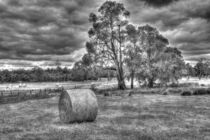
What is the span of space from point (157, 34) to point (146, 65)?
25.0ft

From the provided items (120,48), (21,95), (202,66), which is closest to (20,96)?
(21,95)

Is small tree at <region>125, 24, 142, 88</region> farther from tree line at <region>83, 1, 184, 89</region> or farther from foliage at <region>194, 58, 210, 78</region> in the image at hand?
foliage at <region>194, 58, 210, 78</region>

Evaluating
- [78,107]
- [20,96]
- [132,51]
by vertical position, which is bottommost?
[20,96]

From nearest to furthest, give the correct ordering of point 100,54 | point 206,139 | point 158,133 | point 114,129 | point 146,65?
point 206,139
point 158,133
point 114,129
point 100,54
point 146,65

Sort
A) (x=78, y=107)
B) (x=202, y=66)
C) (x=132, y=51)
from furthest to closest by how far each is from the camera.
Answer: (x=202, y=66), (x=132, y=51), (x=78, y=107)

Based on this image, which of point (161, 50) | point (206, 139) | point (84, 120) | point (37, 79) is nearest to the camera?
point (206, 139)

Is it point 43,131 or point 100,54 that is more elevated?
point 100,54

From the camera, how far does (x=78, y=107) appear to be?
1024 cm

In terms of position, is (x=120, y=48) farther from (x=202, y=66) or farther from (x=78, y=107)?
(x=202, y=66)

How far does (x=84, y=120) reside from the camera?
1048 centimetres

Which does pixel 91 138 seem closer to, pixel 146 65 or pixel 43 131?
pixel 43 131

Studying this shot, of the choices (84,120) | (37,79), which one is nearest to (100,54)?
(84,120)

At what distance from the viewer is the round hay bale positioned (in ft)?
33.6

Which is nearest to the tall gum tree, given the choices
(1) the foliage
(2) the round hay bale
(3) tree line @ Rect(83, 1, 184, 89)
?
(3) tree line @ Rect(83, 1, 184, 89)
